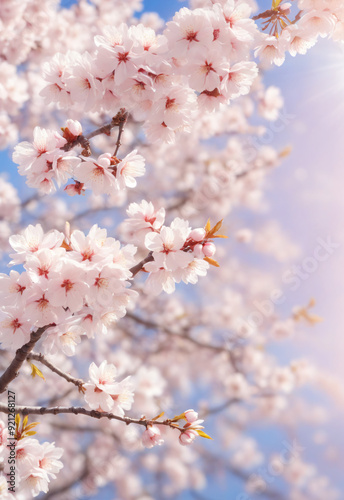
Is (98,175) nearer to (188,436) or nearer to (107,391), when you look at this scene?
(107,391)

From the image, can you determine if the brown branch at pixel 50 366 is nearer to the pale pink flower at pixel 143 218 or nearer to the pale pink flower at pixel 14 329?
the pale pink flower at pixel 14 329

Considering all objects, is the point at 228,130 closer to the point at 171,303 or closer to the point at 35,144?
the point at 171,303

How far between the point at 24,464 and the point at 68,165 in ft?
4.91

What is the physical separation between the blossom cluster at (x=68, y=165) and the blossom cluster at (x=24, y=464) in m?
1.20

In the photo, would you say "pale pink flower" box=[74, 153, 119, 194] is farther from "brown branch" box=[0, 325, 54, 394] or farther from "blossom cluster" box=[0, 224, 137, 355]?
"brown branch" box=[0, 325, 54, 394]

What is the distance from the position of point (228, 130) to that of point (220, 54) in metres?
6.20

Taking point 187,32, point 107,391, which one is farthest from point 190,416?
point 187,32

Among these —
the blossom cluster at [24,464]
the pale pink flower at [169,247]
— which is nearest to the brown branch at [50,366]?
the blossom cluster at [24,464]

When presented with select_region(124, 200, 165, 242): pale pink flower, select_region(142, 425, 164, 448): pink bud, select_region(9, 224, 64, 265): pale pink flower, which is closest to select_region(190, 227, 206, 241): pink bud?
select_region(124, 200, 165, 242): pale pink flower

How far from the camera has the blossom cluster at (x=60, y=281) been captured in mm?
1692

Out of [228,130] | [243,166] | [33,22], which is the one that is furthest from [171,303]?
[33,22]

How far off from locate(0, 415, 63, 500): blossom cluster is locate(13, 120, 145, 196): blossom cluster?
3.95ft

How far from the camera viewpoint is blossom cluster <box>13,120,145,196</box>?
2016 millimetres

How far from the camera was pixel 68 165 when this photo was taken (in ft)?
6.76
